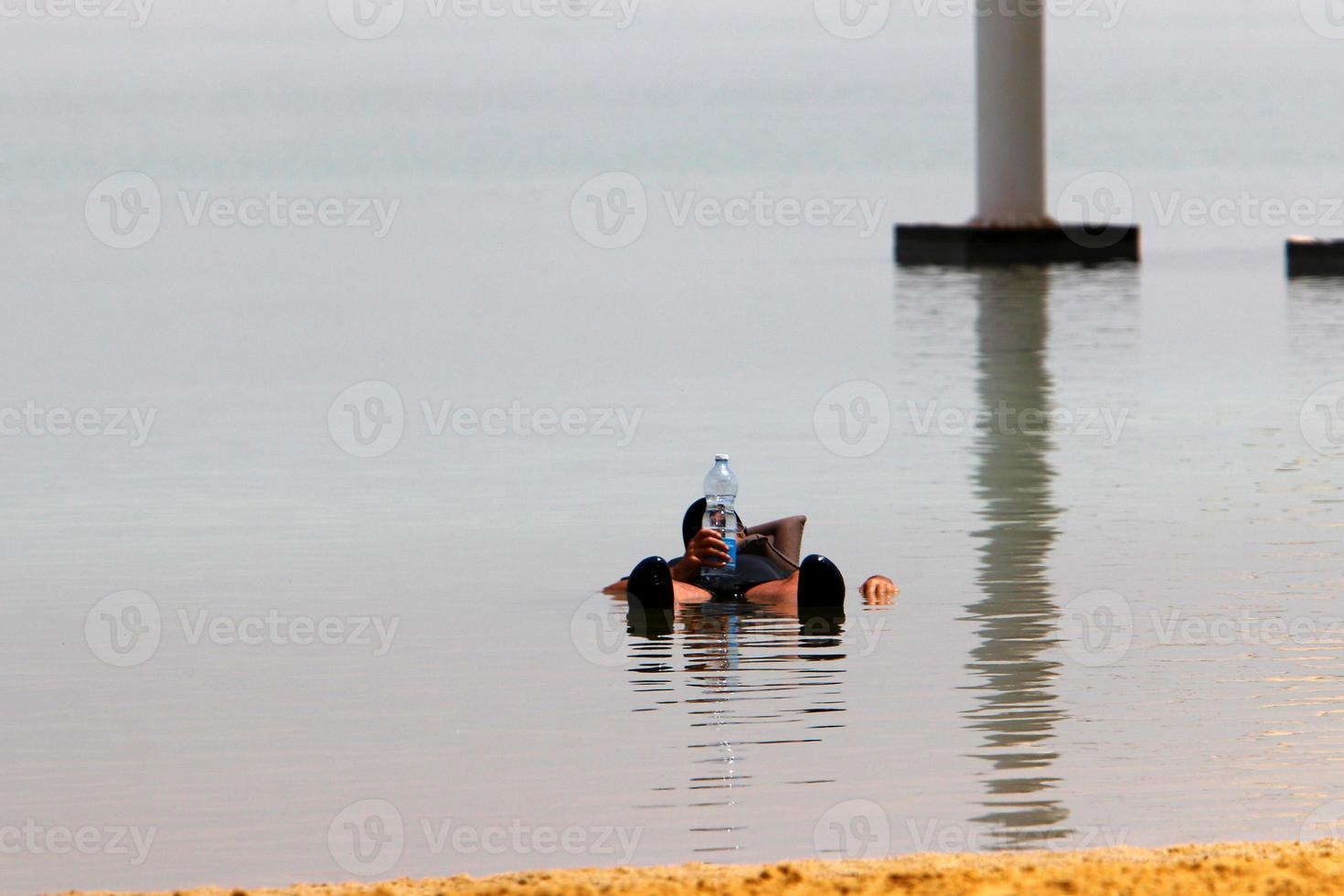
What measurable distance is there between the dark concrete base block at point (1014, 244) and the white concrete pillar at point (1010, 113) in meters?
0.42

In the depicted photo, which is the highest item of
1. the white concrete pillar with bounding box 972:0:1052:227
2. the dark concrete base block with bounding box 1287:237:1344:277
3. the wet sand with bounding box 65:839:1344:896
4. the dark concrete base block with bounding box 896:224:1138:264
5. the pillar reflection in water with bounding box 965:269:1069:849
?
→ the white concrete pillar with bounding box 972:0:1052:227

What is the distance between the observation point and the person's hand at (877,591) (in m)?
13.0

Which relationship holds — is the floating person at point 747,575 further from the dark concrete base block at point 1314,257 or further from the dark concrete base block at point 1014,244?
the dark concrete base block at point 1014,244

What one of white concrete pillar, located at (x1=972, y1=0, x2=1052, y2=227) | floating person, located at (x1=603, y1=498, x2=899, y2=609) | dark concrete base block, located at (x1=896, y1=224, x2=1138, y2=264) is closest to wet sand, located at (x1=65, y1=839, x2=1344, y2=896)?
floating person, located at (x1=603, y1=498, x2=899, y2=609)

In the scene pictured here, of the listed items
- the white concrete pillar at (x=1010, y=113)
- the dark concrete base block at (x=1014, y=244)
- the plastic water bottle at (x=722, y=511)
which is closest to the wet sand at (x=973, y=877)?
the plastic water bottle at (x=722, y=511)

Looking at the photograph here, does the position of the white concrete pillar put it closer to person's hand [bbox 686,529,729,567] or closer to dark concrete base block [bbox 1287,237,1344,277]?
dark concrete base block [bbox 1287,237,1344,277]

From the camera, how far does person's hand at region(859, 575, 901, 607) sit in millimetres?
12969

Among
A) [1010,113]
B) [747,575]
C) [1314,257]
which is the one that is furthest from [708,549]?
[1010,113]

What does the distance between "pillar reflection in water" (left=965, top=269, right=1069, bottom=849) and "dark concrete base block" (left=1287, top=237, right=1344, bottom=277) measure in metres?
26.3

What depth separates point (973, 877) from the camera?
23.4ft

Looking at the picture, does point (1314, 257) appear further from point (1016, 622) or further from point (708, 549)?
point (708, 549)

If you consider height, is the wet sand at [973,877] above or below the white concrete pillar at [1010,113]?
below

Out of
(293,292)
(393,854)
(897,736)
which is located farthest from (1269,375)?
(293,292)

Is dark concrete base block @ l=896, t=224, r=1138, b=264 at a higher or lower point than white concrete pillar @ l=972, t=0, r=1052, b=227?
lower
